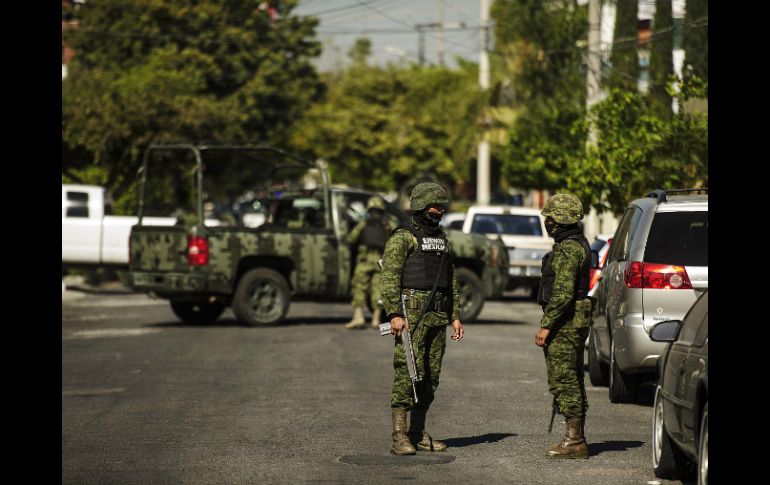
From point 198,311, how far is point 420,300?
13.6 m

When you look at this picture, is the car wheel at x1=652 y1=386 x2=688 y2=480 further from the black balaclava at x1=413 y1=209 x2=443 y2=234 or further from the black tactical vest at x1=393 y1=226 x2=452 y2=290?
the black balaclava at x1=413 y1=209 x2=443 y2=234

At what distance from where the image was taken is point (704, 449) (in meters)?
7.61

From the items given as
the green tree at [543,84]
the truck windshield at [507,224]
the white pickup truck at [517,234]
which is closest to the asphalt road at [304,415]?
the white pickup truck at [517,234]

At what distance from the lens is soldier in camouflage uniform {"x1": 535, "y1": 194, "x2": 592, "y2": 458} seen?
9883 mm

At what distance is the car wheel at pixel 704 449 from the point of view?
7477 mm

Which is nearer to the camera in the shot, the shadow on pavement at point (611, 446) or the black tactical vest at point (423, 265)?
the black tactical vest at point (423, 265)

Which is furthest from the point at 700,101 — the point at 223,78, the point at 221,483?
the point at 223,78

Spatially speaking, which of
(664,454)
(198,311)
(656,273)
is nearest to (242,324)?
(198,311)

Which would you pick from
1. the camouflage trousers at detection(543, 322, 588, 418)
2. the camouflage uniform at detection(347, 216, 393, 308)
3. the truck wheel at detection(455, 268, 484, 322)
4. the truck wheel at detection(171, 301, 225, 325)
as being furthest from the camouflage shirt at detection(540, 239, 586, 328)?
the truck wheel at detection(171, 301, 225, 325)

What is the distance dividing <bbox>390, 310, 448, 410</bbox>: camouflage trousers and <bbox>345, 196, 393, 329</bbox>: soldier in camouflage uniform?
10.9 m

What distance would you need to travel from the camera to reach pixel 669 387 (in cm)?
862

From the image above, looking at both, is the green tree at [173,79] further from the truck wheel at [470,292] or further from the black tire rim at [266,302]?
the truck wheel at [470,292]

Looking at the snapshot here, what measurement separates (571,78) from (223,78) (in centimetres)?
2609

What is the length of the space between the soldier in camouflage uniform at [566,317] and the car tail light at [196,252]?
38.9 feet
